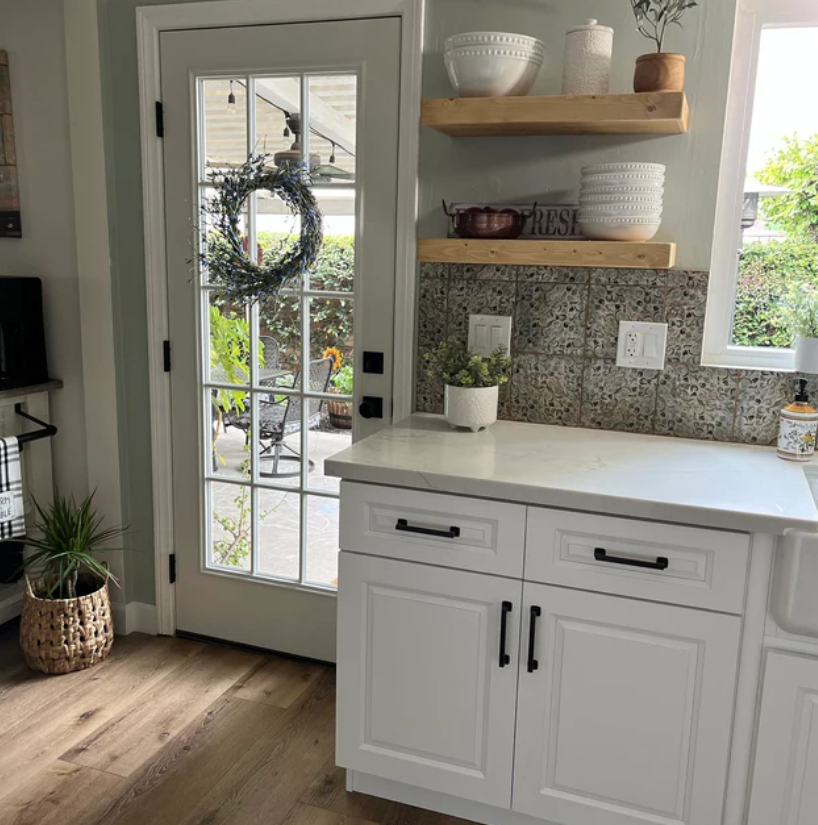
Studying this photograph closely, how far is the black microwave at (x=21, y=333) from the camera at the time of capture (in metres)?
2.66

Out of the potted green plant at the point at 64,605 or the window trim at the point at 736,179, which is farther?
the potted green plant at the point at 64,605

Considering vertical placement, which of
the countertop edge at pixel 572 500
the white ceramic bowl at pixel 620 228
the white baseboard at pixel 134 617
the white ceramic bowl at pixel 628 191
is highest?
the white ceramic bowl at pixel 628 191

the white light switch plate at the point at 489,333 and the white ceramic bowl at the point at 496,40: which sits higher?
the white ceramic bowl at the point at 496,40

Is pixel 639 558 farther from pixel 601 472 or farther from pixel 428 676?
pixel 428 676

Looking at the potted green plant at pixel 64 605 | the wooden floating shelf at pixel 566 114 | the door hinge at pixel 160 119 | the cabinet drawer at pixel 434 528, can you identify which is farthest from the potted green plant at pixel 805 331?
the potted green plant at pixel 64 605

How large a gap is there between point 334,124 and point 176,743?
71.8 inches

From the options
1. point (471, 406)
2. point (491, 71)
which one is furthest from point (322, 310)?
point (491, 71)

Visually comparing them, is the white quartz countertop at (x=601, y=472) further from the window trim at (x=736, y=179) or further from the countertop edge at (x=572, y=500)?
the window trim at (x=736, y=179)

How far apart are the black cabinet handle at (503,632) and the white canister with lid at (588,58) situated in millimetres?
1241

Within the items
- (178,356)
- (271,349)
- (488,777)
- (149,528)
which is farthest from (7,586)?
(488,777)

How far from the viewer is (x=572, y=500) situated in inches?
67.4

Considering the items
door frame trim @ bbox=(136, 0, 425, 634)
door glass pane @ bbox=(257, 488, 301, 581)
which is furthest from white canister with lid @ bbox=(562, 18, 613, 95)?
door glass pane @ bbox=(257, 488, 301, 581)

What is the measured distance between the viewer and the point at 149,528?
9.42 feet

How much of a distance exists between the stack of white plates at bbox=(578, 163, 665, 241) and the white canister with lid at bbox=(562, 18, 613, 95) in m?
0.19
